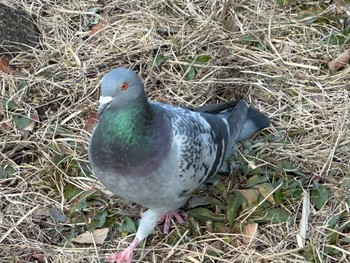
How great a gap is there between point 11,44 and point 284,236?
2394mm

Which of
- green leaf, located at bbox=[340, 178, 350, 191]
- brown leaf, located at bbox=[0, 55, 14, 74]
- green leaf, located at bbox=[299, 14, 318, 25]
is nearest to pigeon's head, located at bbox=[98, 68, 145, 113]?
green leaf, located at bbox=[340, 178, 350, 191]

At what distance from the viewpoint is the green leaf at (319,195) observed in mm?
3986

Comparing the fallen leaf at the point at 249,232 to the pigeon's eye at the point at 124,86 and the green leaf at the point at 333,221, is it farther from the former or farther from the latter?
the pigeon's eye at the point at 124,86

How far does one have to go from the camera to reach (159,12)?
541cm

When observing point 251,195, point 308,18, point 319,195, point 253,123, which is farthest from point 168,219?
point 308,18

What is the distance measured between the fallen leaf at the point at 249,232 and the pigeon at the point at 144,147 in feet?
1.36

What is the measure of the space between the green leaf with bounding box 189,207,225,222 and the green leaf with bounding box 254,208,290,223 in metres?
0.20

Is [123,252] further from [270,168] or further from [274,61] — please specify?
[274,61]

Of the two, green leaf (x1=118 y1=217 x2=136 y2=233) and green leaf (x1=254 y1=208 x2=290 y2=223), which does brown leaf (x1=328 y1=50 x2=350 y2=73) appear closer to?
green leaf (x1=254 y1=208 x2=290 y2=223)

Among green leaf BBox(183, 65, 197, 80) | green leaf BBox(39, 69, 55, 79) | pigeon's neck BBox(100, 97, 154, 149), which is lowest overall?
green leaf BBox(183, 65, 197, 80)

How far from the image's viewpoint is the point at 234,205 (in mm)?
3953

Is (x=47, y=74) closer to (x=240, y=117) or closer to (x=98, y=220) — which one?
(x=98, y=220)

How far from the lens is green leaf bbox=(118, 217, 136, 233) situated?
388 centimetres

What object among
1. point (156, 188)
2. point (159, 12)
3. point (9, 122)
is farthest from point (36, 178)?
point (159, 12)
